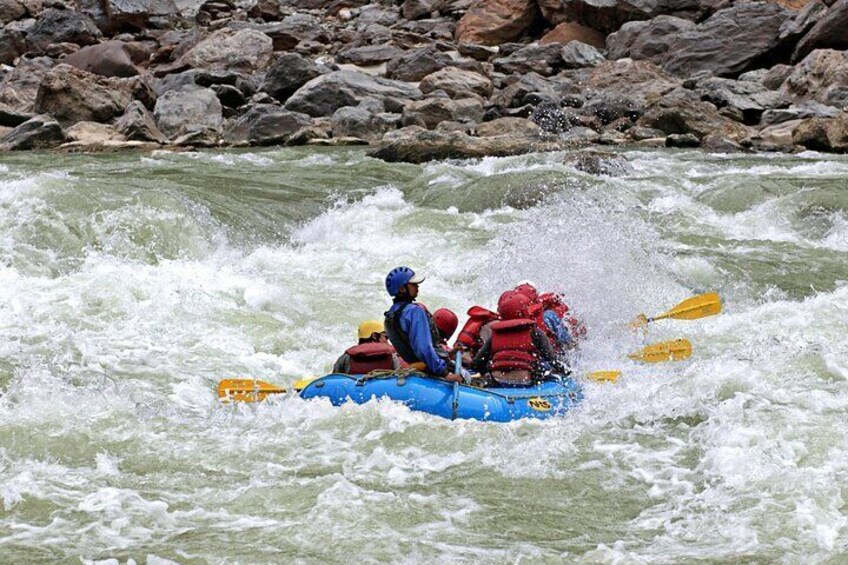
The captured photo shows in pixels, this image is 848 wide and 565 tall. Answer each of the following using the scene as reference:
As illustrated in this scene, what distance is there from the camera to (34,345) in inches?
289

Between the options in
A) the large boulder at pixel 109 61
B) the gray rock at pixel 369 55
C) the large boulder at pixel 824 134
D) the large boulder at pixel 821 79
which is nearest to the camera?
the large boulder at pixel 824 134

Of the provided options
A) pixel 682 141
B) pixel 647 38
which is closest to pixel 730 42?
pixel 647 38

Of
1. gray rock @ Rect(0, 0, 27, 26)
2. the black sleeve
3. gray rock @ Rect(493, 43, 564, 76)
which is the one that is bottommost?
the black sleeve

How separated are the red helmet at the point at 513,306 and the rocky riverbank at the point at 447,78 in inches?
327

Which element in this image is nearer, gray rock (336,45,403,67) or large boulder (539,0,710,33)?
gray rock (336,45,403,67)

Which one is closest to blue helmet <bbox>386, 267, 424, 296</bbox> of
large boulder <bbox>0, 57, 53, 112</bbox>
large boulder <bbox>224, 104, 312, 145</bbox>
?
large boulder <bbox>224, 104, 312, 145</bbox>

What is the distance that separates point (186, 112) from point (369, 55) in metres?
7.62

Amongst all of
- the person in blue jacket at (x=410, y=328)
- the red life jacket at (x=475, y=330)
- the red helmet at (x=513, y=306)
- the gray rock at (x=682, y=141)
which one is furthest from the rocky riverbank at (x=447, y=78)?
the person in blue jacket at (x=410, y=328)

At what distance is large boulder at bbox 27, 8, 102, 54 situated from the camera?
92.4ft

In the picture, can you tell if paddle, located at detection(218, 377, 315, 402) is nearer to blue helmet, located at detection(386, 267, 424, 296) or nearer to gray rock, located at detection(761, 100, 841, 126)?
blue helmet, located at detection(386, 267, 424, 296)

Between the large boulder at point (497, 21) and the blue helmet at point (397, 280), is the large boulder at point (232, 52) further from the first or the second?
the blue helmet at point (397, 280)

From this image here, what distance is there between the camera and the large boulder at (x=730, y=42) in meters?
21.8

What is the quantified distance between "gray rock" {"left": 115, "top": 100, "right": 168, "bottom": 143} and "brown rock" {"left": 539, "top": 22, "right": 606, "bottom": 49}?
1167cm

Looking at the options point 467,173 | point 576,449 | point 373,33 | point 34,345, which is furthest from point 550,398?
point 373,33
